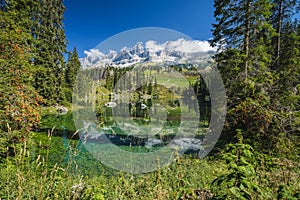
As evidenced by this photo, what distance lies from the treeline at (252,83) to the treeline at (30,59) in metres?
7.12

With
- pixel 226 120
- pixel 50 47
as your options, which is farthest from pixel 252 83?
pixel 50 47

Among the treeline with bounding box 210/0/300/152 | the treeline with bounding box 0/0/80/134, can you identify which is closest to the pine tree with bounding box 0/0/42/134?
the treeline with bounding box 0/0/80/134

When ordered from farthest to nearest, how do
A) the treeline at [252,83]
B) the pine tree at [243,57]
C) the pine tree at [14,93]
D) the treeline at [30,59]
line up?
the pine tree at [243,57], the treeline at [252,83], the treeline at [30,59], the pine tree at [14,93]

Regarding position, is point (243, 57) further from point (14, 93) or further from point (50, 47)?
point (50, 47)

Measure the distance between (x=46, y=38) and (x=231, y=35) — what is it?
22255mm

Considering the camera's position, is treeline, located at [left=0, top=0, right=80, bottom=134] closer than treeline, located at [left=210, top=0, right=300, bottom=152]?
Yes

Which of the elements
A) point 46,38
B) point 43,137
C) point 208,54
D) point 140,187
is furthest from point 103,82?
point 140,187

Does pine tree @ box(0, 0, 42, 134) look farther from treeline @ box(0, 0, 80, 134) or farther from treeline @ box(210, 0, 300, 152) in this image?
treeline @ box(210, 0, 300, 152)

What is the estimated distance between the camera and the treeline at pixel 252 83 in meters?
6.34

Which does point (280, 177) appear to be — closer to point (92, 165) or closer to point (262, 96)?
point (262, 96)

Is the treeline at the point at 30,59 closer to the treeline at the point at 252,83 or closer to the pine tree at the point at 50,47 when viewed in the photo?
the pine tree at the point at 50,47

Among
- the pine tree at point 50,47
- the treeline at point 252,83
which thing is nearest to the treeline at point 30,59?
the pine tree at point 50,47

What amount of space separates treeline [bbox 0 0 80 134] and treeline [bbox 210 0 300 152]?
712 centimetres

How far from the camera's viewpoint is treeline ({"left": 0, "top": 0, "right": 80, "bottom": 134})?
542 cm
